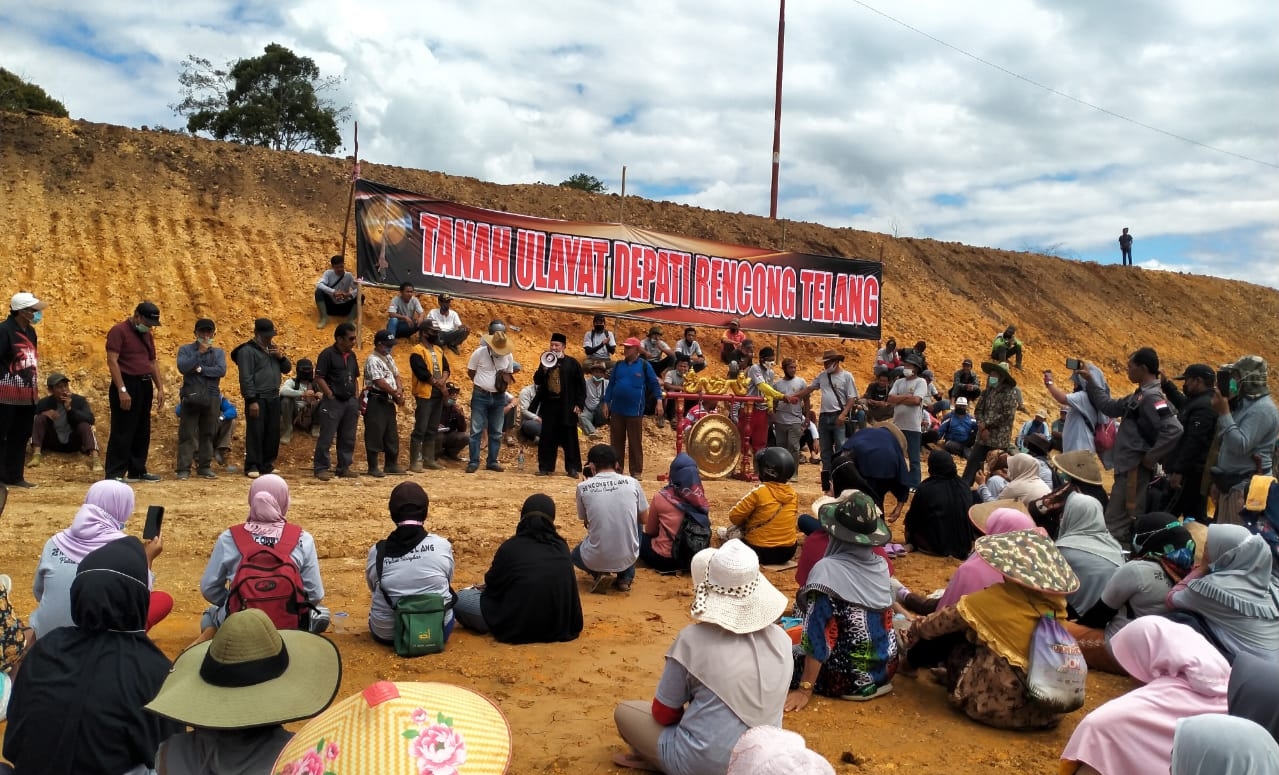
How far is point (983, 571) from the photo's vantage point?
18.4ft

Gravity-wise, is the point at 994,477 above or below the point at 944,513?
above

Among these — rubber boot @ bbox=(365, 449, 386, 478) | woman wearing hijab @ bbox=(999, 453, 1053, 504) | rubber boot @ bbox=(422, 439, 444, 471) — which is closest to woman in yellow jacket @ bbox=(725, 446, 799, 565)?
woman wearing hijab @ bbox=(999, 453, 1053, 504)

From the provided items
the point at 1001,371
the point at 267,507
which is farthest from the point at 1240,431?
the point at 267,507

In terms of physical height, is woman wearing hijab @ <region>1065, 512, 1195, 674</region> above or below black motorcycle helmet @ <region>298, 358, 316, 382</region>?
below

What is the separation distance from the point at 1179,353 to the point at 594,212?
23641mm

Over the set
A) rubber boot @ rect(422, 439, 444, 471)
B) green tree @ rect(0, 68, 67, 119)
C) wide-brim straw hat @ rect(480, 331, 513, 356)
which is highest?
green tree @ rect(0, 68, 67, 119)

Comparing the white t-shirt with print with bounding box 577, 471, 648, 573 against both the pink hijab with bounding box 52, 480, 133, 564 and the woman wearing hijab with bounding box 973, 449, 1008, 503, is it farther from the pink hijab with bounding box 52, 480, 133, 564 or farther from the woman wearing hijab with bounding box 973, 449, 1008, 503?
the woman wearing hijab with bounding box 973, 449, 1008, 503

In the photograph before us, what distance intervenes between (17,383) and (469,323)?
1053 centimetres

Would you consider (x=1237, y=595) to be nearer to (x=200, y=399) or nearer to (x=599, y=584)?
(x=599, y=584)

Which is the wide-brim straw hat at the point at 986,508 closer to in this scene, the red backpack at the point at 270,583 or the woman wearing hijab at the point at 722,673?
the woman wearing hijab at the point at 722,673

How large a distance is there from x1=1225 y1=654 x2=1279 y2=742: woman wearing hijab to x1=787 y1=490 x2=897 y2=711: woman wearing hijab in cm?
233

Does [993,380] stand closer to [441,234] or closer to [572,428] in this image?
[572,428]

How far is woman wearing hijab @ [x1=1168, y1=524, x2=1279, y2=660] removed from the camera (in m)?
4.71

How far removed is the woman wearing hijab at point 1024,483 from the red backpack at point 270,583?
6.07m
